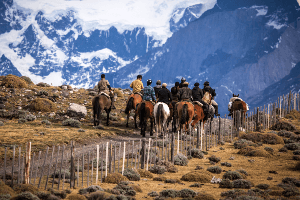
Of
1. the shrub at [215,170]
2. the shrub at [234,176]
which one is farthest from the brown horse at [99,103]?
the shrub at [234,176]

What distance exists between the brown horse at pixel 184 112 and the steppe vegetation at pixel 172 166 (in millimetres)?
2031

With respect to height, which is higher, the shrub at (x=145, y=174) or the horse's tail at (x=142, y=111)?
the horse's tail at (x=142, y=111)

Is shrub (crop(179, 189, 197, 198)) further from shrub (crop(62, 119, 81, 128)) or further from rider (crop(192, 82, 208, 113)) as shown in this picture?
shrub (crop(62, 119, 81, 128))

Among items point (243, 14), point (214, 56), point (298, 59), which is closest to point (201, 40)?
point (214, 56)

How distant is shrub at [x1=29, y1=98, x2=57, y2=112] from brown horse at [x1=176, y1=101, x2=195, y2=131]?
12089mm

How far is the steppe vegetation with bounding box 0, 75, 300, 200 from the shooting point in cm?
820

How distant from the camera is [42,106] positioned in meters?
23.9

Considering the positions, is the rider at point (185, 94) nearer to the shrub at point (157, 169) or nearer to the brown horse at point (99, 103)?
the brown horse at point (99, 103)

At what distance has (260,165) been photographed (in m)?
13.0

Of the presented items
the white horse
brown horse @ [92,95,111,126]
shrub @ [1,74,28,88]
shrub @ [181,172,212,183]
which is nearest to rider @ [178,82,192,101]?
the white horse

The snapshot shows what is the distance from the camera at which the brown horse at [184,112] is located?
53.0 ft

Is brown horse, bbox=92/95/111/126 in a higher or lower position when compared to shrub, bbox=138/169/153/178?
higher

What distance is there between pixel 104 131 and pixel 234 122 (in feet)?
28.7

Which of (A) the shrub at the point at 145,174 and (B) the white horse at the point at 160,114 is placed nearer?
(A) the shrub at the point at 145,174
